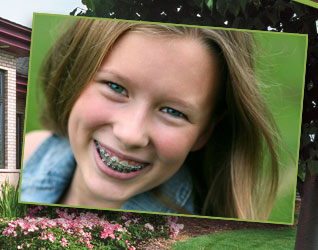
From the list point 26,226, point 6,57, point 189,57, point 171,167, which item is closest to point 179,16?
point 189,57

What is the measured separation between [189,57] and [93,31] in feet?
3.11

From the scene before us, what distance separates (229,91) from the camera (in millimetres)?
4629

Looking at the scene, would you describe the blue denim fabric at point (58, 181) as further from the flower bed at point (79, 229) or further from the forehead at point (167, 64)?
the flower bed at point (79, 229)

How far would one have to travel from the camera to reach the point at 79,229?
6.50 meters

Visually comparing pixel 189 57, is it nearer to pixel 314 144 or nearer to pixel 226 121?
pixel 226 121

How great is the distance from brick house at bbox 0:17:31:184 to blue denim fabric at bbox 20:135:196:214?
4.63 feet

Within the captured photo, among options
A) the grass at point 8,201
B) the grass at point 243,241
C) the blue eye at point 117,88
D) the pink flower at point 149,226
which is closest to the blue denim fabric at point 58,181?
the blue eye at point 117,88

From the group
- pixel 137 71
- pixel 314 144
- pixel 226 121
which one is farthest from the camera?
pixel 314 144

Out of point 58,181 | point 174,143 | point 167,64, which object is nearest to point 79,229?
point 58,181

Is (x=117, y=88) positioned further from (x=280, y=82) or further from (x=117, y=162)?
(x=280, y=82)

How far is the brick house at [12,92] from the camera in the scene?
6.55 metres

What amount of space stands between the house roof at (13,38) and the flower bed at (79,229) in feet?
7.00

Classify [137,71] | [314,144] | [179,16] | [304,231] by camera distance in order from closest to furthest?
[137,71]
[314,144]
[179,16]
[304,231]

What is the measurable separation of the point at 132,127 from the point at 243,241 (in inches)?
138
